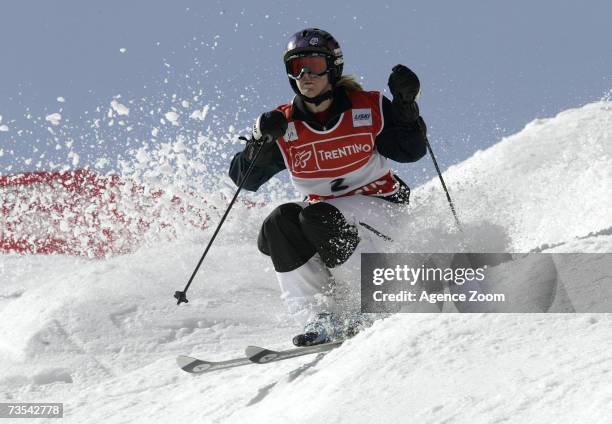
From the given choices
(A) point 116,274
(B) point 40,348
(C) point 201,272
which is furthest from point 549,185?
(B) point 40,348

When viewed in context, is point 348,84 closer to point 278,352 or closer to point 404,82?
point 404,82

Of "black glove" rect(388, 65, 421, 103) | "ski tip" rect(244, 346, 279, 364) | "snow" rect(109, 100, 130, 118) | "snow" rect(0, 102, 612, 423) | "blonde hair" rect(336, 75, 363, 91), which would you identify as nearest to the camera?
"snow" rect(0, 102, 612, 423)

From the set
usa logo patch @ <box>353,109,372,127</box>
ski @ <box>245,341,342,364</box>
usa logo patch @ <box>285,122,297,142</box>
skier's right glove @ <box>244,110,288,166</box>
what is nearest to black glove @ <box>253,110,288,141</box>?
skier's right glove @ <box>244,110,288,166</box>

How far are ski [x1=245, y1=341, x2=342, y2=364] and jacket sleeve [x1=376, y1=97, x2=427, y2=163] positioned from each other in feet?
4.10

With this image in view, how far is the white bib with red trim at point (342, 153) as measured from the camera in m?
4.75

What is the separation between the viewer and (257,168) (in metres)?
4.94

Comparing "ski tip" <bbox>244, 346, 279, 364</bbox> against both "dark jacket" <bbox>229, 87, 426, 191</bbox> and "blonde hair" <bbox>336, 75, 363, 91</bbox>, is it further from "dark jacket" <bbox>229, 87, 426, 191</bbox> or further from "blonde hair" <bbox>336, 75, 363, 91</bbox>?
"blonde hair" <bbox>336, 75, 363, 91</bbox>

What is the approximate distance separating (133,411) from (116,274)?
9.95ft

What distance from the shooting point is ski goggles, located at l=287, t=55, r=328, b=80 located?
4723 mm

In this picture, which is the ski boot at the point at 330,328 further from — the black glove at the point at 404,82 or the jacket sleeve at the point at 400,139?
the black glove at the point at 404,82

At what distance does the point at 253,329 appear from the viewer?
6055 mm

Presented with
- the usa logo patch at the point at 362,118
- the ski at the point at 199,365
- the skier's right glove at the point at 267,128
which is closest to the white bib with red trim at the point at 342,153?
the usa logo patch at the point at 362,118

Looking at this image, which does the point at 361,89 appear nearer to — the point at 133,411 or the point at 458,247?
the point at 458,247

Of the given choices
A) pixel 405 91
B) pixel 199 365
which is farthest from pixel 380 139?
pixel 199 365
